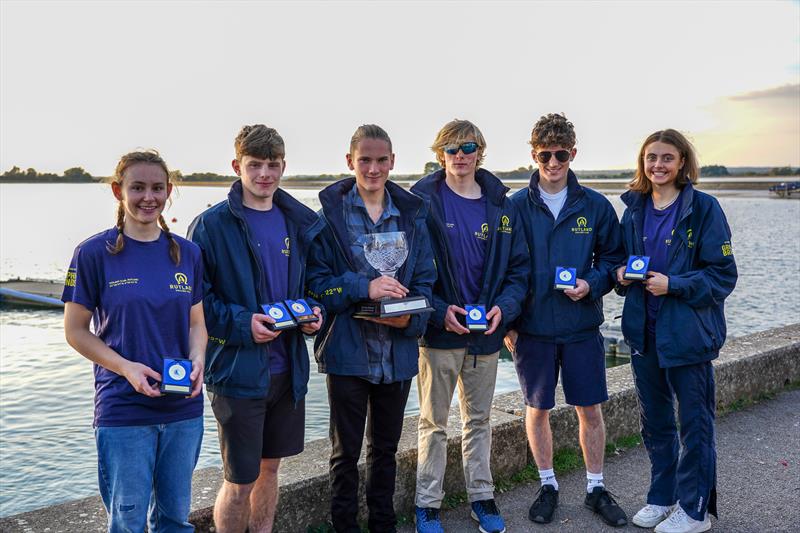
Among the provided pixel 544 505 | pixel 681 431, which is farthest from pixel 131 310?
pixel 681 431

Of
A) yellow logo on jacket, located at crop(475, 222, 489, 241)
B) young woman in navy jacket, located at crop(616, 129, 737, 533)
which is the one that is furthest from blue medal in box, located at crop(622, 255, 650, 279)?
yellow logo on jacket, located at crop(475, 222, 489, 241)

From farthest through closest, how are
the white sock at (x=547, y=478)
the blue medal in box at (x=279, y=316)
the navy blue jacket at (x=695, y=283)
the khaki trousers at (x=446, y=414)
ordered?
the white sock at (x=547, y=478) → the khaki trousers at (x=446, y=414) → the navy blue jacket at (x=695, y=283) → the blue medal in box at (x=279, y=316)

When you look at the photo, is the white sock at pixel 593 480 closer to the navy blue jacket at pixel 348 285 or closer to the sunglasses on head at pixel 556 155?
the navy blue jacket at pixel 348 285

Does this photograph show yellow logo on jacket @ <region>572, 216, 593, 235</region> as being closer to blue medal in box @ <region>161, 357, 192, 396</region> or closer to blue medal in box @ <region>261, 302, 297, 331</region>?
blue medal in box @ <region>261, 302, 297, 331</region>

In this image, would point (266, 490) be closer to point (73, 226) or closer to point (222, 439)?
point (222, 439)

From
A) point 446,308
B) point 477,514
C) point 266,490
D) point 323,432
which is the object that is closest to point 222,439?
point 266,490

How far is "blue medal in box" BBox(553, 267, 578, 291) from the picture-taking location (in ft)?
14.1

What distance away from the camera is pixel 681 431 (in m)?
4.35

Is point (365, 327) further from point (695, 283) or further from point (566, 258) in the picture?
point (695, 283)

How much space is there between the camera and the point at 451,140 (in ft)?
14.1

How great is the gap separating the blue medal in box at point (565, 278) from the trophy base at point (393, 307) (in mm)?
900

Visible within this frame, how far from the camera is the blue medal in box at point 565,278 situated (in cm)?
430

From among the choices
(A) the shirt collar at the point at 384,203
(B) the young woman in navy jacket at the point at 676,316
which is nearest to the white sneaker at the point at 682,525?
(B) the young woman in navy jacket at the point at 676,316

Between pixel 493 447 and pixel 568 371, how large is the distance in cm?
79
